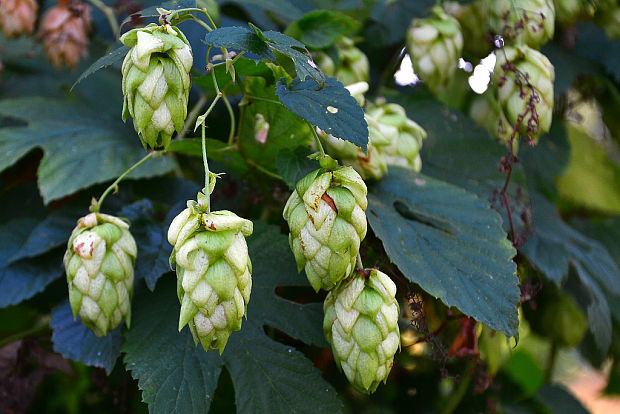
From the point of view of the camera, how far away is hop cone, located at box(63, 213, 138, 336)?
712 mm

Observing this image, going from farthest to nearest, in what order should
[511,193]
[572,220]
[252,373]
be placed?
[572,220], [511,193], [252,373]

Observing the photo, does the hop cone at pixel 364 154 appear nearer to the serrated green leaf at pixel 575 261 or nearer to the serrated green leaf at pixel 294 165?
the serrated green leaf at pixel 294 165

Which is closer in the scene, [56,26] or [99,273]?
[99,273]

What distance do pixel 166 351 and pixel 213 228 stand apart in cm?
27

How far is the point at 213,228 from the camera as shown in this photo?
573 mm

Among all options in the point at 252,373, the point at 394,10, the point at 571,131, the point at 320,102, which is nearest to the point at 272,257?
the point at 252,373

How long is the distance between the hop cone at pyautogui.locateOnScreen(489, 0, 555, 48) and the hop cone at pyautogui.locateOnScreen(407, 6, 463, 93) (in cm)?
9

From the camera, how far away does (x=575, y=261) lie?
106cm

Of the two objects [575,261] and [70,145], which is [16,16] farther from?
[575,261]

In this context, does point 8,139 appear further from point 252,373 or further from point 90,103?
point 252,373

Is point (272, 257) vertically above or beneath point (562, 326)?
above

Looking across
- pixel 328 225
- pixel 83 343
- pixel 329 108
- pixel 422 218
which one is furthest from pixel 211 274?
pixel 422 218

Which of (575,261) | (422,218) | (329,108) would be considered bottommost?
(575,261)

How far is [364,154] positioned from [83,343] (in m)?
0.45
